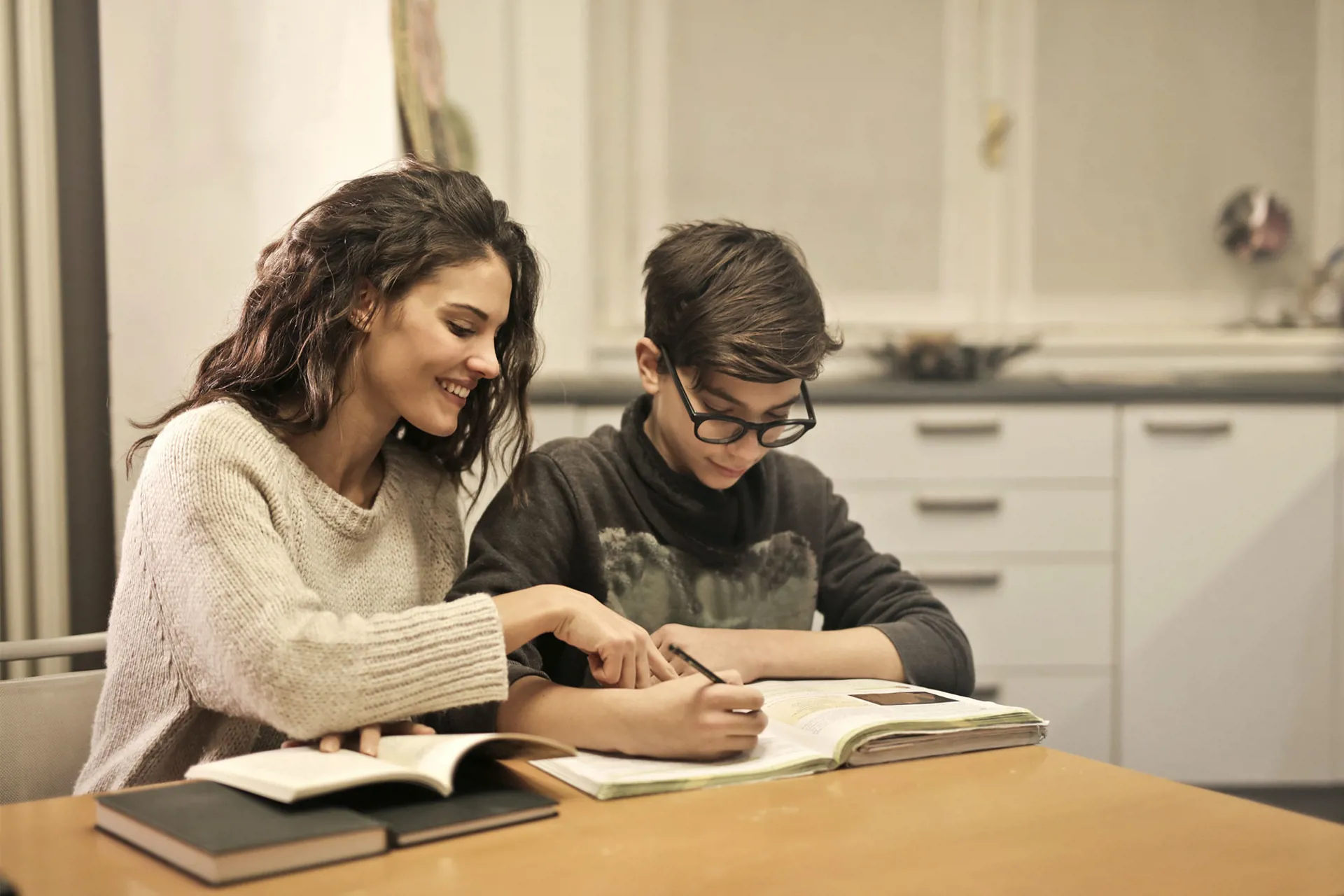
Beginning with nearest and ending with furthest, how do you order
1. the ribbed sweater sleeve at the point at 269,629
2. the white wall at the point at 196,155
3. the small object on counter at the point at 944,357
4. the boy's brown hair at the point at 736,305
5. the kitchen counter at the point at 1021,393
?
the ribbed sweater sleeve at the point at 269,629 → the boy's brown hair at the point at 736,305 → the white wall at the point at 196,155 → the kitchen counter at the point at 1021,393 → the small object on counter at the point at 944,357

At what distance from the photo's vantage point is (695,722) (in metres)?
0.96

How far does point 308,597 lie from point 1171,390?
7.72 feet

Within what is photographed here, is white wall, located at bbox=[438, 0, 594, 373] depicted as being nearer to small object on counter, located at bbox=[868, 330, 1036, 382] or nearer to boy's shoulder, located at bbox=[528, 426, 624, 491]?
small object on counter, located at bbox=[868, 330, 1036, 382]

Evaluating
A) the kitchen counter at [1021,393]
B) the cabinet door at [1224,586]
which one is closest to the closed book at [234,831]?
the kitchen counter at [1021,393]

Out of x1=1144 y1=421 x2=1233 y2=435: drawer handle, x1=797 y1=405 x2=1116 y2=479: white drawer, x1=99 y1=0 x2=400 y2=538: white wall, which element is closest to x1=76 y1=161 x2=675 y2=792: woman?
x1=99 y1=0 x2=400 y2=538: white wall

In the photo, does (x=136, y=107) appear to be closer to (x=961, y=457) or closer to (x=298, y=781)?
(x=298, y=781)

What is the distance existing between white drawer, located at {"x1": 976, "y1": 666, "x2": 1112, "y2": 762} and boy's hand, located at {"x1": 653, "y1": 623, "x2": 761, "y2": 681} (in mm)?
1764

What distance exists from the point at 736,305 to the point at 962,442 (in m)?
1.65

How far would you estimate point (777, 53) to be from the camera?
139 inches

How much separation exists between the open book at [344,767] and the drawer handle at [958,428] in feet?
6.67

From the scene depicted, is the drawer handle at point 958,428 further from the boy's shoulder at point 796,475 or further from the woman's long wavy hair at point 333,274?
the woman's long wavy hair at point 333,274

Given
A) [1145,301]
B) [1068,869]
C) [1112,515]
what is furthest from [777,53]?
[1068,869]

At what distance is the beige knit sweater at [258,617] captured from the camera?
96cm

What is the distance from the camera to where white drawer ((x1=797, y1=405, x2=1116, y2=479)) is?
2.85 meters
